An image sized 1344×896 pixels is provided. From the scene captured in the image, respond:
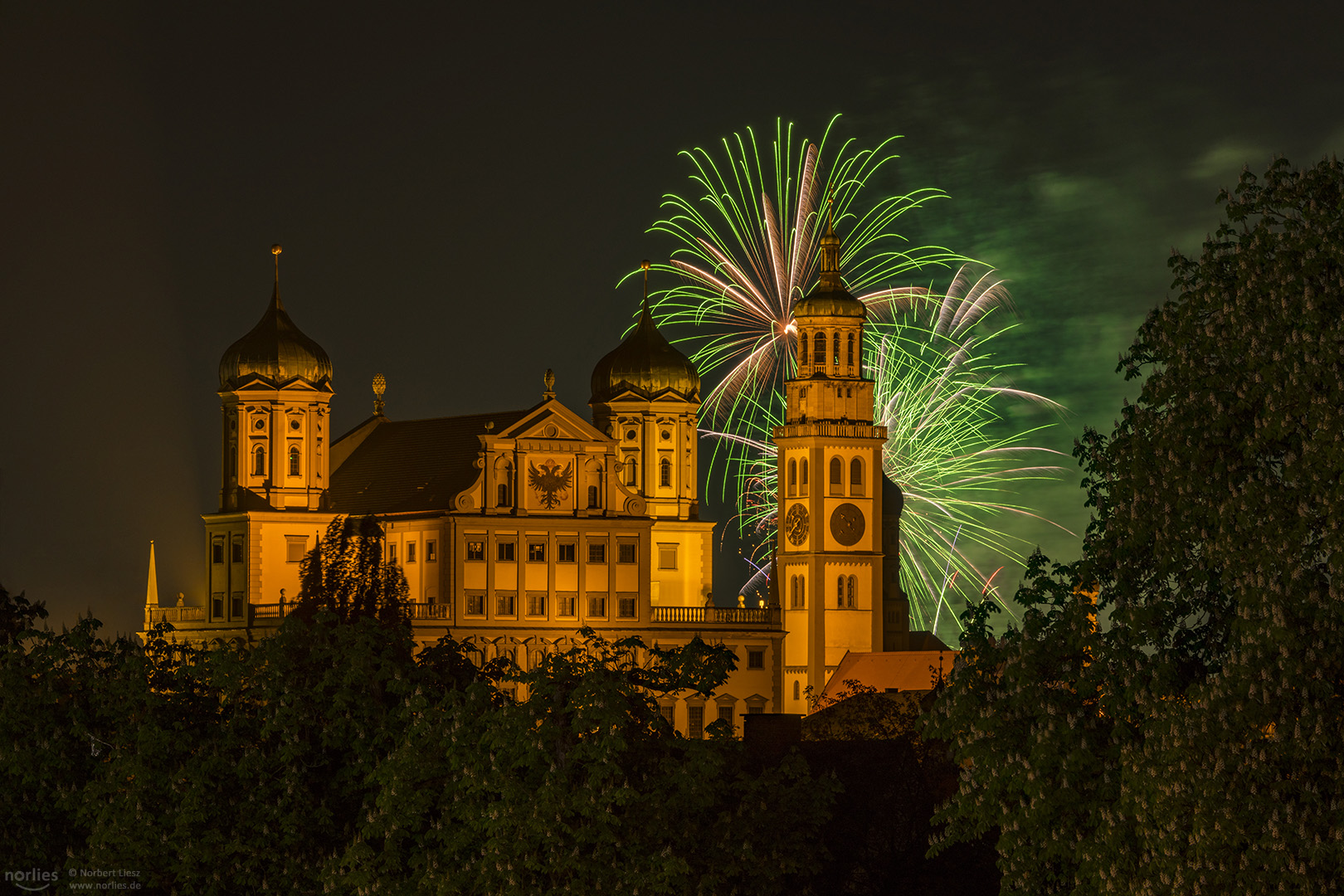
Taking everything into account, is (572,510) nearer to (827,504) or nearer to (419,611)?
(419,611)

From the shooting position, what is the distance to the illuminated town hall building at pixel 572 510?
10500cm

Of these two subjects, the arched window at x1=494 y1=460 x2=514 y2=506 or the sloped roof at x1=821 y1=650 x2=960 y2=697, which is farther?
the arched window at x1=494 y1=460 x2=514 y2=506

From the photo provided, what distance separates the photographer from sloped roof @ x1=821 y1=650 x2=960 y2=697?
10506cm

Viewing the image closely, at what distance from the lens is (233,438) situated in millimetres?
108000

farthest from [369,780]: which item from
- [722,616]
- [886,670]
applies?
[722,616]

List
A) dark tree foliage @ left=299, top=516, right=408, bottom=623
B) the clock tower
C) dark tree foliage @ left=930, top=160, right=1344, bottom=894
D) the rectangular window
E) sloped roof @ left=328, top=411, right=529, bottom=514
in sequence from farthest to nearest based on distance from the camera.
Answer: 1. the rectangular window
2. the clock tower
3. sloped roof @ left=328, top=411, right=529, bottom=514
4. dark tree foliage @ left=299, top=516, right=408, bottom=623
5. dark tree foliage @ left=930, top=160, right=1344, bottom=894

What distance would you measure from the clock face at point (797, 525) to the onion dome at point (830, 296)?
30.6 ft

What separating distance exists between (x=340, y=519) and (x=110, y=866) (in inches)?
2455

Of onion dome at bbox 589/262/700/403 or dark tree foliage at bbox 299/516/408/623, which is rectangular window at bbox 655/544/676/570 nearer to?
onion dome at bbox 589/262/700/403

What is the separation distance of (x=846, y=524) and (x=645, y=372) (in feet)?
39.9

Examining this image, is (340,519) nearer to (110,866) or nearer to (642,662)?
(642,662)

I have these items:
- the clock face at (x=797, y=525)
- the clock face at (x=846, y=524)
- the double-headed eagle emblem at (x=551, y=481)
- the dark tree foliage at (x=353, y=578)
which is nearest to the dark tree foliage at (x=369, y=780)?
the dark tree foliage at (x=353, y=578)

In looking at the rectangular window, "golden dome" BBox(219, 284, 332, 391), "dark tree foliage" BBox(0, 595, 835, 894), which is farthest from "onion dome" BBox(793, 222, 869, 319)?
"dark tree foliage" BBox(0, 595, 835, 894)

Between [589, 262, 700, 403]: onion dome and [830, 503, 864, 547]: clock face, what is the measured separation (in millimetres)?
9094
